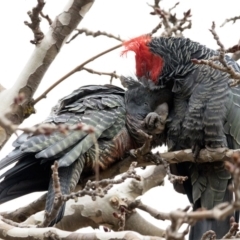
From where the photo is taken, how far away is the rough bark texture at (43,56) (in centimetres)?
182

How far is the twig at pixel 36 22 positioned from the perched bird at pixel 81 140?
14.5 inches

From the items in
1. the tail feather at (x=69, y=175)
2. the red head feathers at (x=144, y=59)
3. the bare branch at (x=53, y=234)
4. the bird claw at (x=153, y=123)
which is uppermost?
the red head feathers at (x=144, y=59)

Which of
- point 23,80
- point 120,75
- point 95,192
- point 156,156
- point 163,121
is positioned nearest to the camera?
point 95,192

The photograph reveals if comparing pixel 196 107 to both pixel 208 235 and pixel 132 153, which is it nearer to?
pixel 132 153

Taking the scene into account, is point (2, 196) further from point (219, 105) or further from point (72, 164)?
point (219, 105)

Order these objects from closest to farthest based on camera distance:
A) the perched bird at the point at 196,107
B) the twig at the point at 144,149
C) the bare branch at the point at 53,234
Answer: the bare branch at the point at 53,234
the twig at the point at 144,149
the perched bird at the point at 196,107

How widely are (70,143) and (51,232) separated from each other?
731mm

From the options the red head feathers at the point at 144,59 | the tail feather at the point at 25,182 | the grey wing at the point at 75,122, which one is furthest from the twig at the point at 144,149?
the red head feathers at the point at 144,59

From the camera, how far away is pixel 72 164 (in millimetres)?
2090

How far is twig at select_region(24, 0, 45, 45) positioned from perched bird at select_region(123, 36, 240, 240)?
2.29 feet

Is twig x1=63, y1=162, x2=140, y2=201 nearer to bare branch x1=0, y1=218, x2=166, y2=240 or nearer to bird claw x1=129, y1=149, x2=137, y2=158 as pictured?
bare branch x1=0, y1=218, x2=166, y2=240

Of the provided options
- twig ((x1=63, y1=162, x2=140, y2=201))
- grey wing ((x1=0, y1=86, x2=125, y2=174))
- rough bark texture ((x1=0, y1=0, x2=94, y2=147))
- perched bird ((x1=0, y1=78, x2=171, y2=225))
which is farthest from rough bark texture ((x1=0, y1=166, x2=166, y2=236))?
twig ((x1=63, y1=162, x2=140, y2=201))

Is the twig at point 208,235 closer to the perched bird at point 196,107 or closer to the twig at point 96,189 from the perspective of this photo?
the twig at point 96,189

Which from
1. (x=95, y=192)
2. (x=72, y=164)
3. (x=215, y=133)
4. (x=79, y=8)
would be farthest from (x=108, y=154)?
(x=95, y=192)
